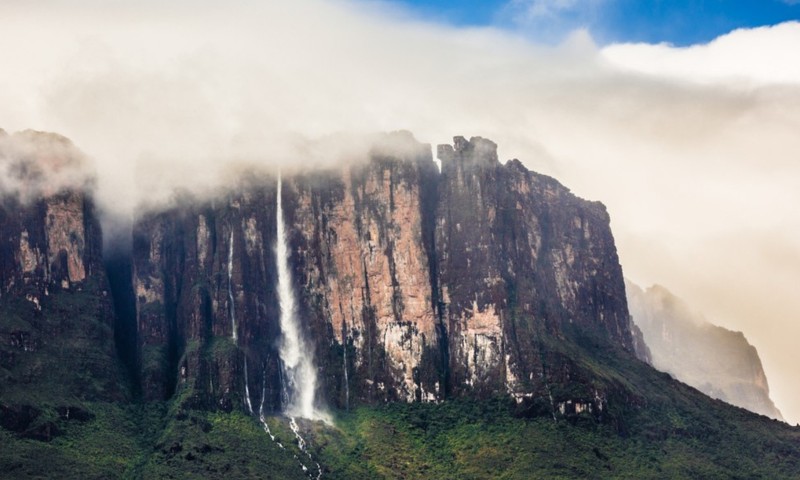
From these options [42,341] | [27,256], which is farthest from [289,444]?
[27,256]

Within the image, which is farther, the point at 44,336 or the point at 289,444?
the point at 44,336

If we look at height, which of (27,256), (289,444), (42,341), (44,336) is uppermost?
(27,256)

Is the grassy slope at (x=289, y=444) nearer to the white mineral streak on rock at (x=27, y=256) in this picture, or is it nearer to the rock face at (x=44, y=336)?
the rock face at (x=44, y=336)

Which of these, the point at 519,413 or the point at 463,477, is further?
the point at 519,413

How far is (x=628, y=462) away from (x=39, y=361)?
277 feet

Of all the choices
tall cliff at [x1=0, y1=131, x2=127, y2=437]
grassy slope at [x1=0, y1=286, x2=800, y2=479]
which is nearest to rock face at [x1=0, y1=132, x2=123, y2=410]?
tall cliff at [x1=0, y1=131, x2=127, y2=437]

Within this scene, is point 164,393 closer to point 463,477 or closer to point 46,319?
point 46,319

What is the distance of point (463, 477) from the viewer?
185875mm

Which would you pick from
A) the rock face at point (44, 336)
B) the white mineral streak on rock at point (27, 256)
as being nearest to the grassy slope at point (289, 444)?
the rock face at point (44, 336)

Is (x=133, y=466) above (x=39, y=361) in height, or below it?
below

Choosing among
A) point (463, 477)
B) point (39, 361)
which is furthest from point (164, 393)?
point (463, 477)

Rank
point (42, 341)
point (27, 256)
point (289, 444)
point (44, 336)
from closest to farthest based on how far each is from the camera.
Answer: point (289, 444) → point (42, 341) → point (44, 336) → point (27, 256)

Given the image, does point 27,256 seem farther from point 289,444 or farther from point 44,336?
point 289,444

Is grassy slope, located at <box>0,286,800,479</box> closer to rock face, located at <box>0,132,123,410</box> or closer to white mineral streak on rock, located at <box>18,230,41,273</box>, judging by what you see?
rock face, located at <box>0,132,123,410</box>
